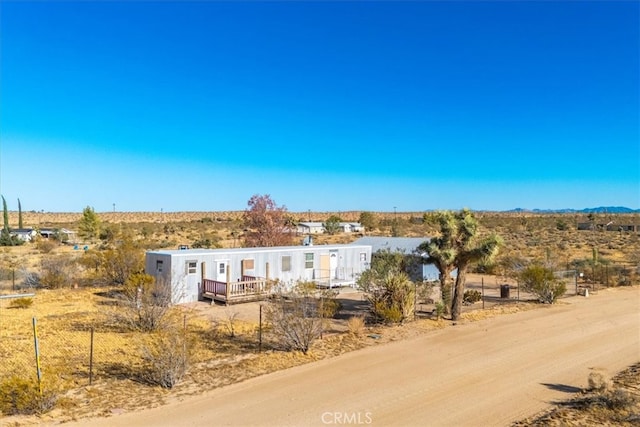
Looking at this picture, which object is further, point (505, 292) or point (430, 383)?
point (505, 292)

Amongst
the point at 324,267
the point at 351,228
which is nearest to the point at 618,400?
the point at 324,267

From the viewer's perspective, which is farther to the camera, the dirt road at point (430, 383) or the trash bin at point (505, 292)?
the trash bin at point (505, 292)

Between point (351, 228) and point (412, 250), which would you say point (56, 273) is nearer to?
point (412, 250)

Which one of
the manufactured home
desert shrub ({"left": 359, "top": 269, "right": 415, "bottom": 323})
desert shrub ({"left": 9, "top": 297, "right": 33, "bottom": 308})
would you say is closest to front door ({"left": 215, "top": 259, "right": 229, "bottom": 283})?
the manufactured home

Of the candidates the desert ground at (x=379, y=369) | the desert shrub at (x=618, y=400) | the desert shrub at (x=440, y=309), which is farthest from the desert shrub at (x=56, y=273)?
the desert shrub at (x=618, y=400)

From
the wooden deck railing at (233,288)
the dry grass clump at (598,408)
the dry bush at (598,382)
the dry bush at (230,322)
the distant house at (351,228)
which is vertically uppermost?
the distant house at (351,228)

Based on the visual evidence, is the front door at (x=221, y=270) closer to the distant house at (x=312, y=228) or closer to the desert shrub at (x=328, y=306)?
the desert shrub at (x=328, y=306)
